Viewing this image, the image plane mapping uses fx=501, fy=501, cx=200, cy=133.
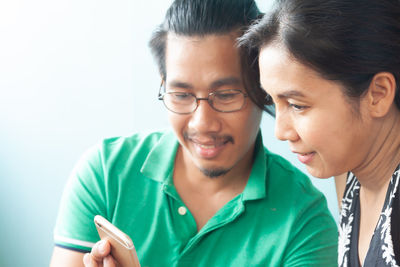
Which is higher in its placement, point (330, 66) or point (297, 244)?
point (330, 66)

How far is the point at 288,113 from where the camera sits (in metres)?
1.05

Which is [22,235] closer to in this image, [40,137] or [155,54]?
[40,137]

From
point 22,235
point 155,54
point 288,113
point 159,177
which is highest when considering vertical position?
point 155,54

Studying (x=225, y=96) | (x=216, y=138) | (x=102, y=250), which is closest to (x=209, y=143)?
(x=216, y=138)

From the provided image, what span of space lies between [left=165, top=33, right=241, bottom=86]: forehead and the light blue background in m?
0.80

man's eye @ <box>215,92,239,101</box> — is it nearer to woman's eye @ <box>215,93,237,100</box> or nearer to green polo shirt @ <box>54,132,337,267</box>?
woman's eye @ <box>215,93,237,100</box>

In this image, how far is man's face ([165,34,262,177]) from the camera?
→ 1.29 m

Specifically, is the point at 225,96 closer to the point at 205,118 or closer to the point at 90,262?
the point at 205,118

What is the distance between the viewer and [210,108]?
1319 mm

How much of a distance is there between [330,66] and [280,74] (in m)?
0.10

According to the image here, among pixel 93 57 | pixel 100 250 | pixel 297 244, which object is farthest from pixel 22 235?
pixel 297 244

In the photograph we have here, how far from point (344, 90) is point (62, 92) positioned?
152cm

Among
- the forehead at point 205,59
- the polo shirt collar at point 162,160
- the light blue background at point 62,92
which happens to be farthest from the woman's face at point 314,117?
the light blue background at point 62,92

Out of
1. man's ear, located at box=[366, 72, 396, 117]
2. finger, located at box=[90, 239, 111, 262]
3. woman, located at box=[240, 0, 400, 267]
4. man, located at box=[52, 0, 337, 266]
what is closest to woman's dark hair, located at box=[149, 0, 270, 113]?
man, located at box=[52, 0, 337, 266]
